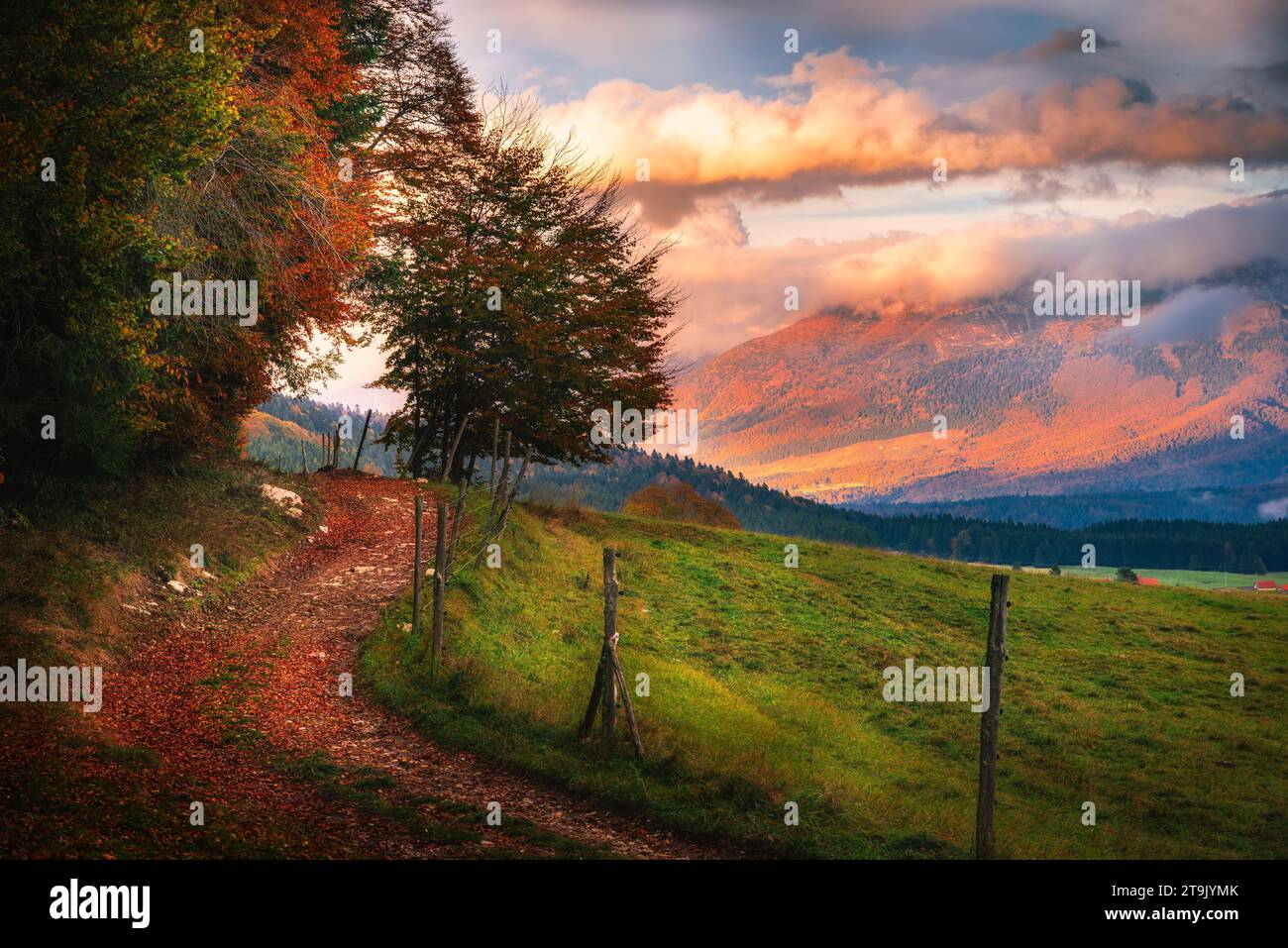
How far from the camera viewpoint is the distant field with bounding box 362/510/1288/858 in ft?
46.6

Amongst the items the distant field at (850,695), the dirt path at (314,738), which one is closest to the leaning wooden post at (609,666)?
the distant field at (850,695)

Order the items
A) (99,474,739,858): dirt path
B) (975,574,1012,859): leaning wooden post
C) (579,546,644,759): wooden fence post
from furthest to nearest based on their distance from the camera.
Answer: (579,546,644,759): wooden fence post < (975,574,1012,859): leaning wooden post < (99,474,739,858): dirt path

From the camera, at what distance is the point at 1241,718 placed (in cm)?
2762

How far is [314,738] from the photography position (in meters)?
14.8

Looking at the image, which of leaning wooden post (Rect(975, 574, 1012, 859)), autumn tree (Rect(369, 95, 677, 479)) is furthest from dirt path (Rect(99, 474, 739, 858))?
autumn tree (Rect(369, 95, 677, 479))

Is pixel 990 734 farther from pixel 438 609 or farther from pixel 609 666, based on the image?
pixel 438 609

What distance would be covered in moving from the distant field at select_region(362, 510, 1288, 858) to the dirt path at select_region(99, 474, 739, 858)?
675 mm

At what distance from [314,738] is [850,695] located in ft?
52.4

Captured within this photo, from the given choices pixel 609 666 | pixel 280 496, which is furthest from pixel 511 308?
pixel 609 666

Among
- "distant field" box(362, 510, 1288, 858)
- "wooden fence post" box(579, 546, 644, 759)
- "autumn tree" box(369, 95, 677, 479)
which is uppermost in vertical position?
"autumn tree" box(369, 95, 677, 479)

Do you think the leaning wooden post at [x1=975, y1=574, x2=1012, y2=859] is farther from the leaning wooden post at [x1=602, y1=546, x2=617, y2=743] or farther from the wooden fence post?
the leaning wooden post at [x1=602, y1=546, x2=617, y2=743]

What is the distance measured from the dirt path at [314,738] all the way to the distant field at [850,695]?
2.22 ft
